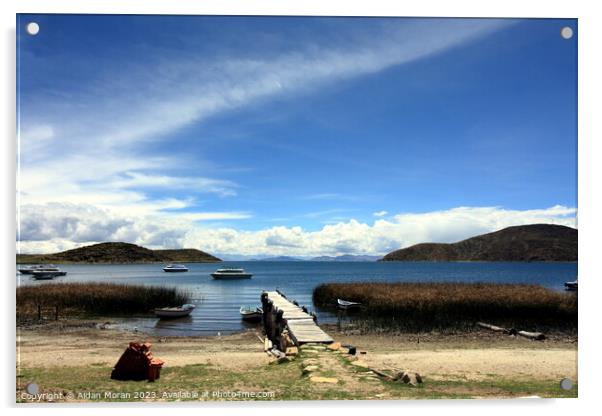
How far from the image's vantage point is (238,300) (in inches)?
1578

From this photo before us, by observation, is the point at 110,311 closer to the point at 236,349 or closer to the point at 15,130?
the point at 236,349

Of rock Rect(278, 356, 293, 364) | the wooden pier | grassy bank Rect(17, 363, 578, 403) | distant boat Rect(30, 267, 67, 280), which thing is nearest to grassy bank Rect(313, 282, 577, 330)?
the wooden pier

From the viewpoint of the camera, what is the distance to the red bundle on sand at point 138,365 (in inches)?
366

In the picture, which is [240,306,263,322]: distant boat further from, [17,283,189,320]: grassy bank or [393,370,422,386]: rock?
[393,370,422,386]: rock

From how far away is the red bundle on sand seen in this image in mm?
9297

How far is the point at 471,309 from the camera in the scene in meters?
21.9

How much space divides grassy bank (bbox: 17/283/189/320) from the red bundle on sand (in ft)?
51.9

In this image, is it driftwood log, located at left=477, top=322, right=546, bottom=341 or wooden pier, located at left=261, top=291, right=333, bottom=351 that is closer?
A: wooden pier, located at left=261, top=291, right=333, bottom=351

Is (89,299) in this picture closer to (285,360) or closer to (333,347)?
(285,360)

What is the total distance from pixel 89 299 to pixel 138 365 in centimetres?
1966

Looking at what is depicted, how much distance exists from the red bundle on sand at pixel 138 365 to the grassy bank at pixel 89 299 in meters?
15.8

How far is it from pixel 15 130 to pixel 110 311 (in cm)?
2047

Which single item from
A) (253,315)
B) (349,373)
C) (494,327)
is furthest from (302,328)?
(253,315)

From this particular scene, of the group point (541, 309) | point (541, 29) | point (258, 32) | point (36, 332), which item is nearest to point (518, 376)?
point (541, 29)
